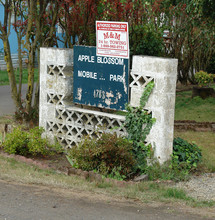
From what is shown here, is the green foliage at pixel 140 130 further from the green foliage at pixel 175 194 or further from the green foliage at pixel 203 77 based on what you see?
the green foliage at pixel 203 77

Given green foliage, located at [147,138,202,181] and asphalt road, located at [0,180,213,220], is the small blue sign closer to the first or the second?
green foliage, located at [147,138,202,181]

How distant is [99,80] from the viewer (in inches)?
351

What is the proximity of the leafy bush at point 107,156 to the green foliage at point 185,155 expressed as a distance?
91 cm

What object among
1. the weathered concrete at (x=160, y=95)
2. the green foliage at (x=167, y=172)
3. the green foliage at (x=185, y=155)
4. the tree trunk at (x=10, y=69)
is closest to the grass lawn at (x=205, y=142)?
the green foliage at (x=185, y=155)

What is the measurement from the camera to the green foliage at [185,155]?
831 centimetres

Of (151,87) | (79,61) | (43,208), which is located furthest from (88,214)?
(79,61)

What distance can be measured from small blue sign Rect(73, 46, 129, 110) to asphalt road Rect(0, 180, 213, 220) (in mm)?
2322

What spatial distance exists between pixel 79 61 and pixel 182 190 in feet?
11.6

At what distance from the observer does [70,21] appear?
1316 centimetres

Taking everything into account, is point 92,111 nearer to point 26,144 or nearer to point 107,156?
point 107,156

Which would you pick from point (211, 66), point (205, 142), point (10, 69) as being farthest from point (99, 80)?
point (211, 66)

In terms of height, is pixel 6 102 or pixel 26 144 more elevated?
pixel 26 144

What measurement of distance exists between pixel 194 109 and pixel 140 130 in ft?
28.0

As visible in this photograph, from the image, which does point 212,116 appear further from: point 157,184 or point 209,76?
point 157,184
